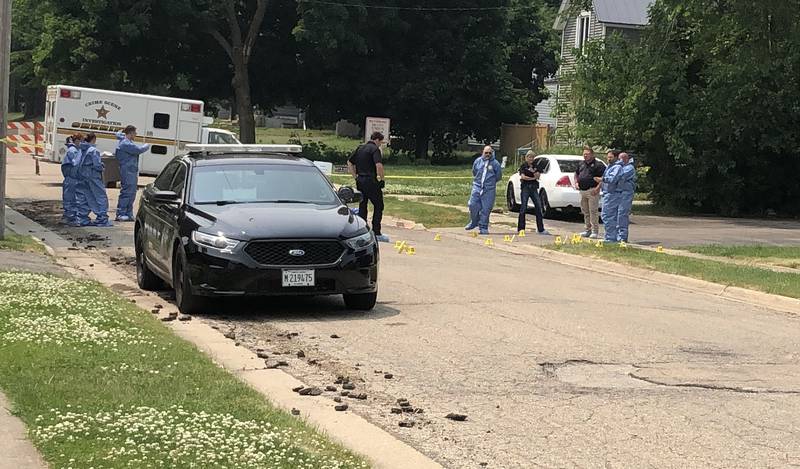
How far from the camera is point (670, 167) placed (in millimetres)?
30188

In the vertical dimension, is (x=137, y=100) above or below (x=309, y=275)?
above

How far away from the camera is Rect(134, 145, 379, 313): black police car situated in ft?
35.5

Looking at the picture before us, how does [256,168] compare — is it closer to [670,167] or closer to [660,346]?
[660,346]

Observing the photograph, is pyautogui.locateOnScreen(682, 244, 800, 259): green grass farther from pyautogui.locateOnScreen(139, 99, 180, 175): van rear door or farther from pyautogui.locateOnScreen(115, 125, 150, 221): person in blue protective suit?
pyautogui.locateOnScreen(139, 99, 180, 175): van rear door

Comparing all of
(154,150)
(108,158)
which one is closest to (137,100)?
(154,150)

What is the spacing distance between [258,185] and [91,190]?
9.93 meters

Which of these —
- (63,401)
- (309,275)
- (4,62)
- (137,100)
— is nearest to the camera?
(63,401)

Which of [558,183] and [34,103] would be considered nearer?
[558,183]

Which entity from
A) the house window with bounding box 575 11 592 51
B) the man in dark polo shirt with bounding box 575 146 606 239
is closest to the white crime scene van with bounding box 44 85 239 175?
the man in dark polo shirt with bounding box 575 146 606 239

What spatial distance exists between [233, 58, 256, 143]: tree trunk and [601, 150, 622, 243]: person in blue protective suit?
33001mm

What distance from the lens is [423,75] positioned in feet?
174

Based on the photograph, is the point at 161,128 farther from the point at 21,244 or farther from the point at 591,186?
the point at 21,244

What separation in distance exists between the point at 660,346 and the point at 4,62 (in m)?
9.67

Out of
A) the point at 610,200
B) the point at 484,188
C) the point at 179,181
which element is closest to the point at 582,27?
the point at 484,188
